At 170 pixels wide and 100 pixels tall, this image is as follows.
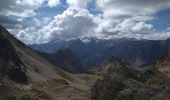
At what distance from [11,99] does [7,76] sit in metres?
117

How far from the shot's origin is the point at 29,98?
2256 inches

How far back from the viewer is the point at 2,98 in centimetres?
5391

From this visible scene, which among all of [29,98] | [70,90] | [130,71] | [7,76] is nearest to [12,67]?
[7,76]

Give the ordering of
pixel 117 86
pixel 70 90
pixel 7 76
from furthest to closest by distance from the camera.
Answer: pixel 7 76
pixel 70 90
pixel 117 86

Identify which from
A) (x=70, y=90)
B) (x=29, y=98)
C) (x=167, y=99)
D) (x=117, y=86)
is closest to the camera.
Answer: (x=167, y=99)

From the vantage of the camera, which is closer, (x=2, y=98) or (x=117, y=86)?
(x=117, y=86)

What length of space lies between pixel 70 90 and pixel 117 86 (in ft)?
271

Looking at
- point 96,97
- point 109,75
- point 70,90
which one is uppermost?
point 109,75

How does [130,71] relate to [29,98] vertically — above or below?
above

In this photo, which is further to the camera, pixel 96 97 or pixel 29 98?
pixel 29 98

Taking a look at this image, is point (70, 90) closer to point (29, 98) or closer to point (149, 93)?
point (29, 98)

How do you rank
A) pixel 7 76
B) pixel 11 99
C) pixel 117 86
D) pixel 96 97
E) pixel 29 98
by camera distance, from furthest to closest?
pixel 7 76 → pixel 29 98 → pixel 11 99 → pixel 96 97 → pixel 117 86

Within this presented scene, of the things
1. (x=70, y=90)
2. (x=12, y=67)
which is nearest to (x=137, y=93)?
(x=70, y=90)

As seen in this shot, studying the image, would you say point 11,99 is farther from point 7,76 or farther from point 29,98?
point 7,76
